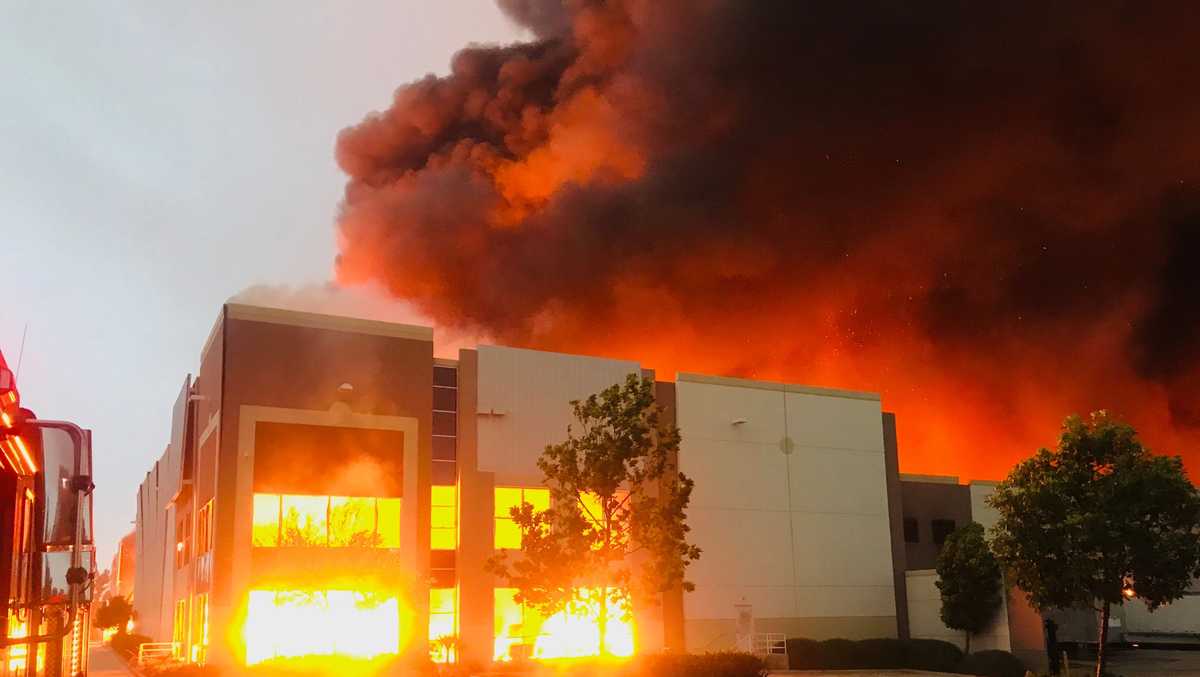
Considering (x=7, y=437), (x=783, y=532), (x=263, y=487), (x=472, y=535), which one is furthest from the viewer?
(x=783, y=532)

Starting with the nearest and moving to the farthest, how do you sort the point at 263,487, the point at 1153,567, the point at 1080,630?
the point at 1153,567
the point at 263,487
the point at 1080,630

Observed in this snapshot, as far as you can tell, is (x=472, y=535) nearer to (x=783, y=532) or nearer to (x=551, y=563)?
(x=551, y=563)

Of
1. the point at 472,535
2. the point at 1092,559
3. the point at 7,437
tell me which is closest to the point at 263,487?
the point at 472,535

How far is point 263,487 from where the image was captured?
124ft

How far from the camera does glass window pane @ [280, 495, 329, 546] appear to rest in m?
37.7

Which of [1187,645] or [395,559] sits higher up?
[395,559]

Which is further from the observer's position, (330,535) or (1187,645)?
(1187,645)

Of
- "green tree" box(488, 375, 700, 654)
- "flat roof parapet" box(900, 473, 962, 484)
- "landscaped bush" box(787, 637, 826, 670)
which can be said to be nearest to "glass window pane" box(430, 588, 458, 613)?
"green tree" box(488, 375, 700, 654)

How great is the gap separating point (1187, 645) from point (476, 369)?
3740 centimetres

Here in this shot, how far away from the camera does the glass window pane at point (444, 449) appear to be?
41.1 meters

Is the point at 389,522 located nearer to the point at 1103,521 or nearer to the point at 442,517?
the point at 442,517

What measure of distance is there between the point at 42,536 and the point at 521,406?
1320 inches

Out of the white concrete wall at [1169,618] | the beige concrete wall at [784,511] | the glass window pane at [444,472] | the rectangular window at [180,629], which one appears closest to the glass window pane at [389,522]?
the glass window pane at [444,472]

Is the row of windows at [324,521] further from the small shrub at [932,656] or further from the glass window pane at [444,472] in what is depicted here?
the small shrub at [932,656]
